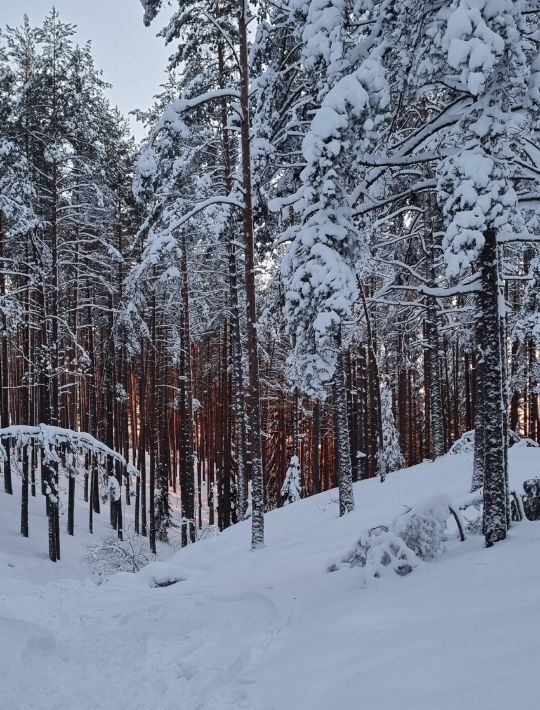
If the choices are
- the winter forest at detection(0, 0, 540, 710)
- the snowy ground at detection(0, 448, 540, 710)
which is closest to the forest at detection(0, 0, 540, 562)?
the winter forest at detection(0, 0, 540, 710)

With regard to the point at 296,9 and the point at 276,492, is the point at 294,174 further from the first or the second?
the point at 276,492

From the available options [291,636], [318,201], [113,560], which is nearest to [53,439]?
[291,636]

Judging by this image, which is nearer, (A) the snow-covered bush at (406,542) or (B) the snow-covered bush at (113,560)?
(A) the snow-covered bush at (406,542)

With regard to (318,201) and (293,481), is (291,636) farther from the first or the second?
(293,481)

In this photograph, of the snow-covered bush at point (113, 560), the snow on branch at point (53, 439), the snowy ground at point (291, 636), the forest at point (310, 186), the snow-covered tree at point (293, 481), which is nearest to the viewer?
the snowy ground at point (291, 636)

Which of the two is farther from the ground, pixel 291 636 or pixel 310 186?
pixel 310 186

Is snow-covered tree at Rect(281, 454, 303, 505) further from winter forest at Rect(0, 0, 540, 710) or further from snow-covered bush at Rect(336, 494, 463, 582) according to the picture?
snow-covered bush at Rect(336, 494, 463, 582)

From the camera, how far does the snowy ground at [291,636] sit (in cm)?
377

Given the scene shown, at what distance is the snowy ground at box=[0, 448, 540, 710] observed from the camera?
3.77m

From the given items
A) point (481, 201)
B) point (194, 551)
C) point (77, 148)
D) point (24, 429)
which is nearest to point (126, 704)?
point (24, 429)

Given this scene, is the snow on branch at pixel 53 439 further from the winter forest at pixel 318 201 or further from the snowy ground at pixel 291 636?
the snowy ground at pixel 291 636

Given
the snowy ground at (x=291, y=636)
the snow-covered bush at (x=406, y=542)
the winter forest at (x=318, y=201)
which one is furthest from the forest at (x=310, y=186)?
the snowy ground at (x=291, y=636)

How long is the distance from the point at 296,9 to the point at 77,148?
39.1 ft

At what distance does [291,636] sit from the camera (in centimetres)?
549
